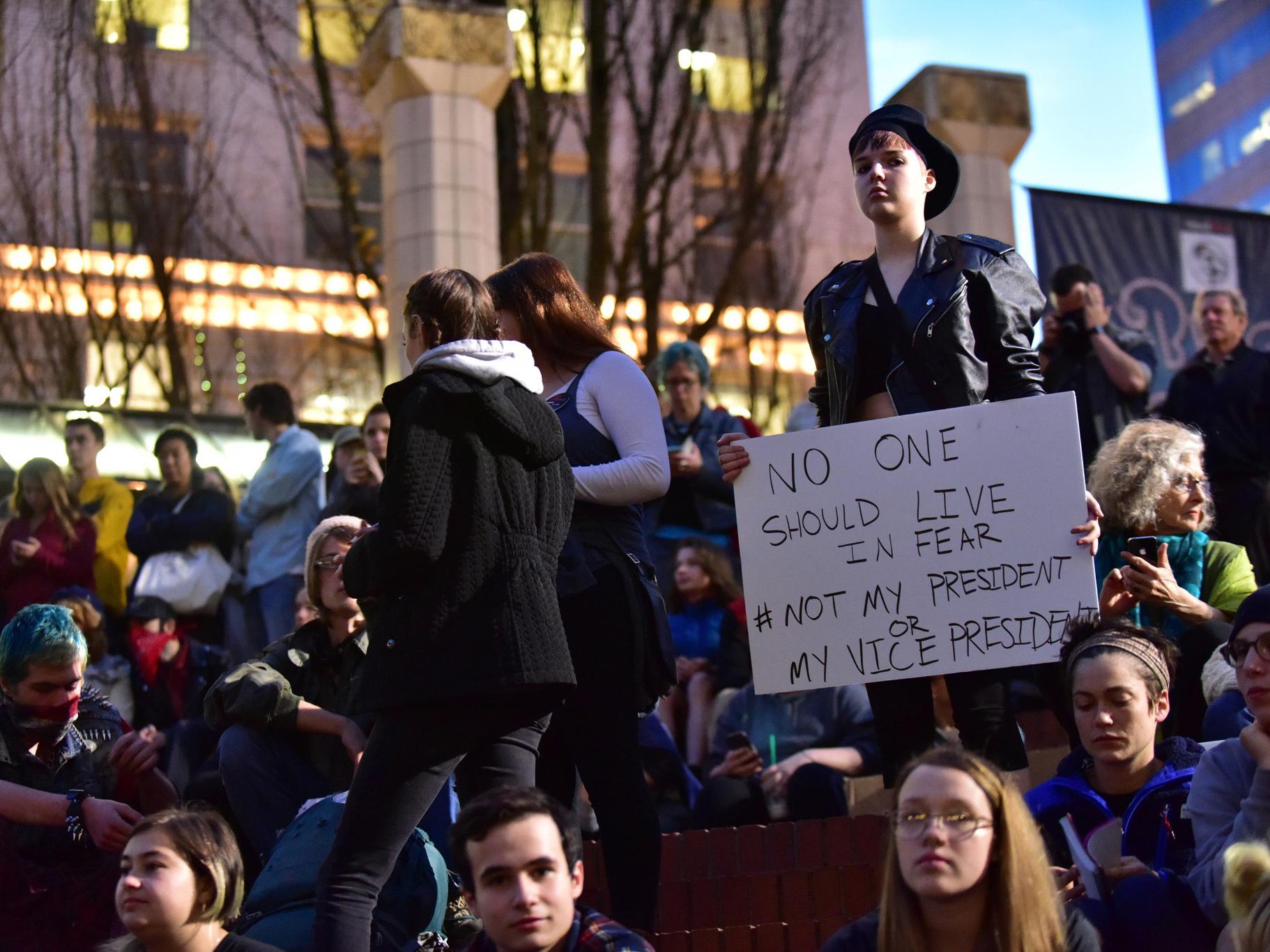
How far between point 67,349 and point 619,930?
636 inches

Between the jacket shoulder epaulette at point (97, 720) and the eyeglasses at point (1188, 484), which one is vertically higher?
the eyeglasses at point (1188, 484)

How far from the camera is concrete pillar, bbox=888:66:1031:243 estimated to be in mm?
15273

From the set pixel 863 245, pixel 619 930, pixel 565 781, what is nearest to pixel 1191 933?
pixel 619 930

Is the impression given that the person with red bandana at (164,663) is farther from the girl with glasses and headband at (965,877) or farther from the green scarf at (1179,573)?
the girl with glasses and headband at (965,877)

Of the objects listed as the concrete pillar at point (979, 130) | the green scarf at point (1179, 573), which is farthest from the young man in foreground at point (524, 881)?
the concrete pillar at point (979, 130)

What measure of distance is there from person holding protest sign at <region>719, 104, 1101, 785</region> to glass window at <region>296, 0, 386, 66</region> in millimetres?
11135

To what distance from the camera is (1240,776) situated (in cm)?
438

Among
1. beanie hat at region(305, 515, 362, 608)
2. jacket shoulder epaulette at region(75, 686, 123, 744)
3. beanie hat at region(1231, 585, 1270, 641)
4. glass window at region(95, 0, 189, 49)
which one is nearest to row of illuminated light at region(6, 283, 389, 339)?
glass window at region(95, 0, 189, 49)

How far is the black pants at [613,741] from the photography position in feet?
14.7

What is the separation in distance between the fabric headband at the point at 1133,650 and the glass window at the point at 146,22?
50.3 feet

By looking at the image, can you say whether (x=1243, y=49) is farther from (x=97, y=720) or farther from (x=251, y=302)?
(x=97, y=720)

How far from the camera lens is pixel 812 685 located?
5148 mm

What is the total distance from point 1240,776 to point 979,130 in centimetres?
1182

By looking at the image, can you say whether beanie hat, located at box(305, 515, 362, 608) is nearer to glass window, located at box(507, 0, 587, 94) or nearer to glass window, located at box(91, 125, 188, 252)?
glass window, located at box(507, 0, 587, 94)
